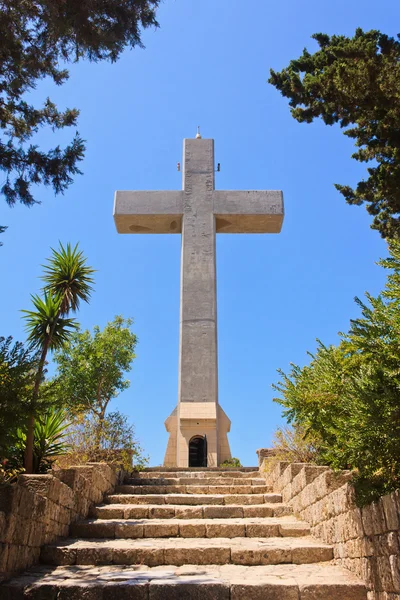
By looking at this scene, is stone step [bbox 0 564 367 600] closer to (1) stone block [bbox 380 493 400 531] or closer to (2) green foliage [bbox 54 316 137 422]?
(1) stone block [bbox 380 493 400 531]

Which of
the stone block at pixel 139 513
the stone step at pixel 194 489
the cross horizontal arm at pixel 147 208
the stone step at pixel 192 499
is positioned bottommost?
the stone block at pixel 139 513

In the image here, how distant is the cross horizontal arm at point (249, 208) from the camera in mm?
15594

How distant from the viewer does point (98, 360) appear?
16406 mm

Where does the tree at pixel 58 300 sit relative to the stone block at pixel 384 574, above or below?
above

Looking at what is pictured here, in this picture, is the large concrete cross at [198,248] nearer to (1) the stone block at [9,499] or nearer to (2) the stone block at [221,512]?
(2) the stone block at [221,512]

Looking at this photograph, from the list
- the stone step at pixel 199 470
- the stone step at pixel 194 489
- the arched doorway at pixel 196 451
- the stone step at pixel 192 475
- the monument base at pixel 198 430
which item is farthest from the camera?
the arched doorway at pixel 196 451

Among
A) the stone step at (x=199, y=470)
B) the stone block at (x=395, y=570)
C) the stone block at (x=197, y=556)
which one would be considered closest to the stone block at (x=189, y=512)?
the stone block at (x=197, y=556)


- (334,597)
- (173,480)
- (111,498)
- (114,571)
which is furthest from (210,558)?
(173,480)

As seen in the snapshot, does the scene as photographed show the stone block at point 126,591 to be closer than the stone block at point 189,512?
Yes

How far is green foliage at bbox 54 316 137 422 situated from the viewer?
16.0m

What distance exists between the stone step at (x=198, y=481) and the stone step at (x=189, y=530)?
2.48 m

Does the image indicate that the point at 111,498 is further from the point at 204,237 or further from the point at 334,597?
the point at 204,237

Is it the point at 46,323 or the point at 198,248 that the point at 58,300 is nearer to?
the point at 46,323

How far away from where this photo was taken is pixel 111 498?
785 cm
